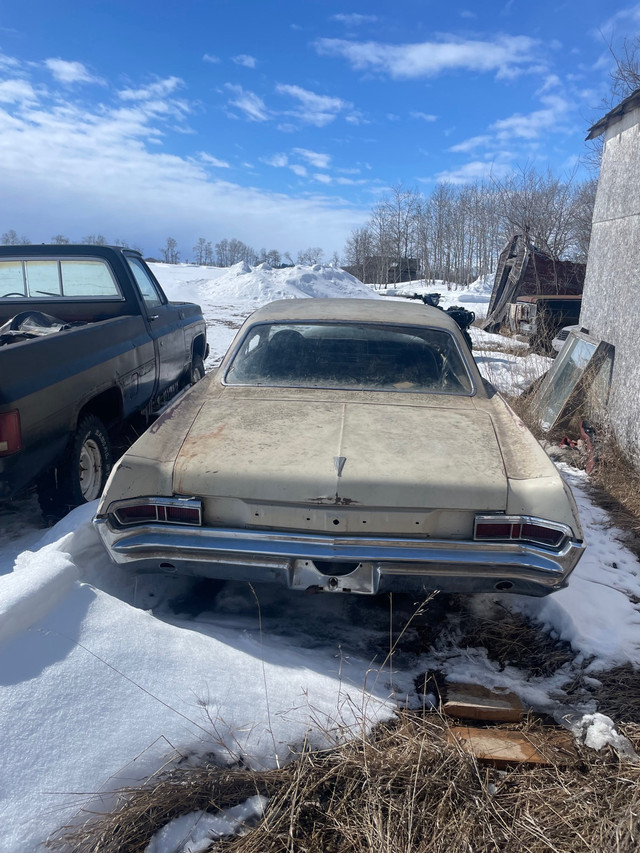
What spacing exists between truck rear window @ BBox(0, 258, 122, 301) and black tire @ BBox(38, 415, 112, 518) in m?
1.74

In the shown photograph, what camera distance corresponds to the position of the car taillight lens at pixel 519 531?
2398 millimetres

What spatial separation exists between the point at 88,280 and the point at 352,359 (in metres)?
3.00

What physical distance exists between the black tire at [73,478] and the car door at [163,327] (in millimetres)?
1569

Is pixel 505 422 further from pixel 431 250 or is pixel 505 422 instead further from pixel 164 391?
pixel 431 250

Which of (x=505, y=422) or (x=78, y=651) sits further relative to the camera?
(x=505, y=422)

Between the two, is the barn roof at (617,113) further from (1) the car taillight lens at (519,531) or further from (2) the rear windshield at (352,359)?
(1) the car taillight lens at (519,531)

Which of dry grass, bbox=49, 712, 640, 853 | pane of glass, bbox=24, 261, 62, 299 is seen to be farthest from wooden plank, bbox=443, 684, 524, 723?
pane of glass, bbox=24, 261, 62, 299

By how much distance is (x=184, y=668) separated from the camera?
2230mm

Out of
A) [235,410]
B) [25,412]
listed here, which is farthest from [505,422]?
[25,412]

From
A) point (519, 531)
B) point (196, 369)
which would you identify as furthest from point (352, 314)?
point (196, 369)

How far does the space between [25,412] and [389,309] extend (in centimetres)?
252

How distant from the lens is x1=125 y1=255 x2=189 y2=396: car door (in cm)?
552

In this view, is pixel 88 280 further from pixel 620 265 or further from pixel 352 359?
pixel 620 265

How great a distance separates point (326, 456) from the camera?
2.56 metres
